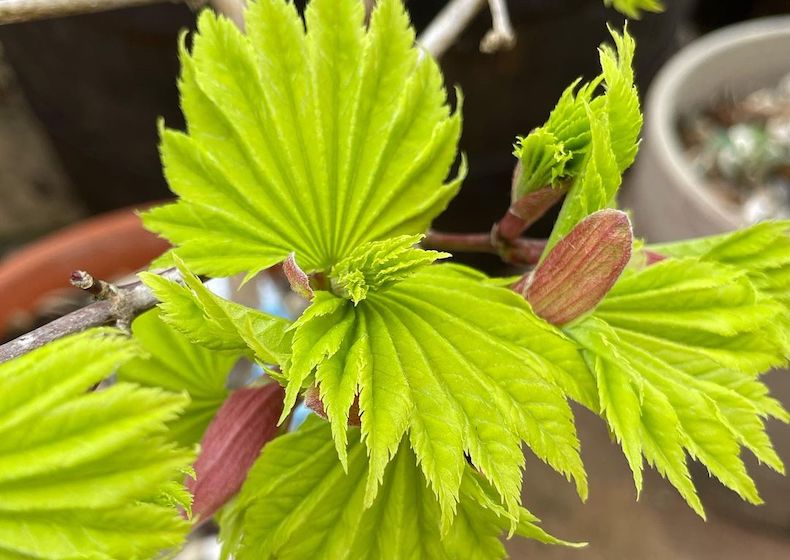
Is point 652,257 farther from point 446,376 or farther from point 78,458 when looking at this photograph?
point 78,458

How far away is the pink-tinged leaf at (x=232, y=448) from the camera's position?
1.39 feet

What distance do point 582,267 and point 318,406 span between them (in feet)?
0.47

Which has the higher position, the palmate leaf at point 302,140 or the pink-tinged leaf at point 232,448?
the palmate leaf at point 302,140

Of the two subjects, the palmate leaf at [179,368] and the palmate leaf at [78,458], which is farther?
the palmate leaf at [179,368]

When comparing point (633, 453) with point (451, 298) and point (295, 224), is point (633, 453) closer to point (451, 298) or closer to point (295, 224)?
point (451, 298)

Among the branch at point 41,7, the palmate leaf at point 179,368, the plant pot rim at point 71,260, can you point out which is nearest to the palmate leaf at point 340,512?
the palmate leaf at point 179,368

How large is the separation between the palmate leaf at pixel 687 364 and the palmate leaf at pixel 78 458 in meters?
0.21

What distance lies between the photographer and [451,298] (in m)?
0.39

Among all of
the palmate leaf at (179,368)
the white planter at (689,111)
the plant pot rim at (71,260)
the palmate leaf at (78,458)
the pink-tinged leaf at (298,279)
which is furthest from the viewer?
the white planter at (689,111)

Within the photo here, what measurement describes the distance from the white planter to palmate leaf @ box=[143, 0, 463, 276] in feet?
2.36

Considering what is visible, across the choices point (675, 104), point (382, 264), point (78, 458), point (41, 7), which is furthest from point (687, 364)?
point (675, 104)

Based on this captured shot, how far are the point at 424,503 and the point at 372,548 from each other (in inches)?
1.5

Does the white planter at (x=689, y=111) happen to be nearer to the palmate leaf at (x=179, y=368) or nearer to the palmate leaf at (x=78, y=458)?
the palmate leaf at (x=179, y=368)

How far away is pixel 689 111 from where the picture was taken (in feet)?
4.57
